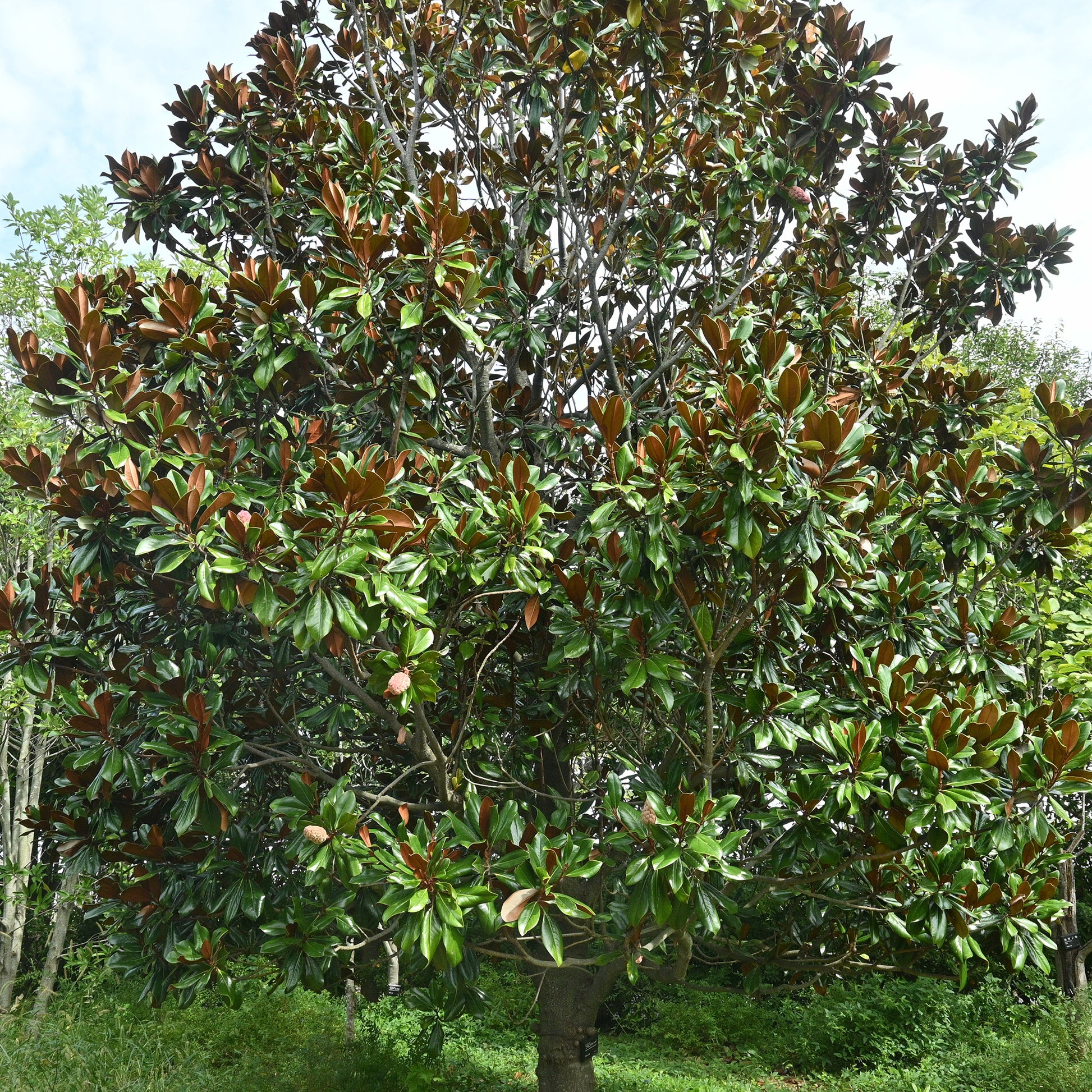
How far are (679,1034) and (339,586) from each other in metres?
9.38

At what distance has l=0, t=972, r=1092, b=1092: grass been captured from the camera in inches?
232

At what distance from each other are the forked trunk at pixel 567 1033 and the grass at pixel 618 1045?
1.29 meters

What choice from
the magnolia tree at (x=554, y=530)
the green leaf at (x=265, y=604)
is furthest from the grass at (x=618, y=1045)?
the green leaf at (x=265, y=604)

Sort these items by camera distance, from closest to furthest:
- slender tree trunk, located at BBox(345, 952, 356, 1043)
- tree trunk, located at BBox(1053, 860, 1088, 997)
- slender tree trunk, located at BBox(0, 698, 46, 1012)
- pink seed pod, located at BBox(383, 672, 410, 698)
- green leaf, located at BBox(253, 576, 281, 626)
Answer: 1. green leaf, located at BBox(253, 576, 281, 626)
2. pink seed pod, located at BBox(383, 672, 410, 698)
3. tree trunk, located at BBox(1053, 860, 1088, 997)
4. slender tree trunk, located at BBox(345, 952, 356, 1043)
5. slender tree trunk, located at BBox(0, 698, 46, 1012)

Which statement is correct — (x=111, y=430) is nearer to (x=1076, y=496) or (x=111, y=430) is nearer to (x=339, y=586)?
(x=339, y=586)

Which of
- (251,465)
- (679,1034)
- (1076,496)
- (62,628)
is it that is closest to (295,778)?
(251,465)

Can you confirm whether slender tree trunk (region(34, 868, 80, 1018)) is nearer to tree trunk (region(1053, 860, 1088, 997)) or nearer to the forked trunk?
the forked trunk

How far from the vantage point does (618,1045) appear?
31.9 feet

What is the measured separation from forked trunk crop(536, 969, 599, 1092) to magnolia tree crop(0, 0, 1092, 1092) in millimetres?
25

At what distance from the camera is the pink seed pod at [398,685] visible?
9.46 ft

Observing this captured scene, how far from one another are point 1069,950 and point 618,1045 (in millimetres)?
4884

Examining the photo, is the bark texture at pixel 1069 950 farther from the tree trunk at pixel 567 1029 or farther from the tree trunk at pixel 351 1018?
the tree trunk at pixel 351 1018

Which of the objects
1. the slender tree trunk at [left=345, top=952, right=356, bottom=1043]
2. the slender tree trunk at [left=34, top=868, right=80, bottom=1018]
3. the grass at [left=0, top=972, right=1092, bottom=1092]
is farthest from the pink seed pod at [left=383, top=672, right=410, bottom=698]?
the slender tree trunk at [left=34, top=868, right=80, bottom=1018]

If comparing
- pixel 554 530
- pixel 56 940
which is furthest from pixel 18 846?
pixel 554 530
